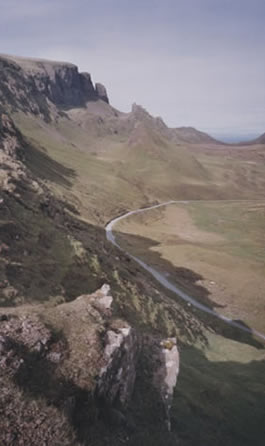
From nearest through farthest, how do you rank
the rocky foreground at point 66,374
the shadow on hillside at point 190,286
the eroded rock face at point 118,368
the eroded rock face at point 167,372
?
the rocky foreground at point 66,374, the eroded rock face at point 118,368, the eroded rock face at point 167,372, the shadow on hillside at point 190,286

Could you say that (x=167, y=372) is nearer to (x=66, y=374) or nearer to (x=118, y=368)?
(x=118, y=368)

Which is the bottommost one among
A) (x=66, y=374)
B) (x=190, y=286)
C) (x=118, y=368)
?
(x=190, y=286)

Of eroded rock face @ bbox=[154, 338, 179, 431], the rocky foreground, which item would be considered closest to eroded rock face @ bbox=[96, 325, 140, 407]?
the rocky foreground

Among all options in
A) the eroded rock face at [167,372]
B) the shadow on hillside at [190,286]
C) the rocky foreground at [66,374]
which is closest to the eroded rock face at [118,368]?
the rocky foreground at [66,374]

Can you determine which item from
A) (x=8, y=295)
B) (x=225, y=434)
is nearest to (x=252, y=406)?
(x=225, y=434)

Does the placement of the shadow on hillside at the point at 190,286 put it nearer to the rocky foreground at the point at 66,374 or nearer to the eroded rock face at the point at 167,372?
the eroded rock face at the point at 167,372

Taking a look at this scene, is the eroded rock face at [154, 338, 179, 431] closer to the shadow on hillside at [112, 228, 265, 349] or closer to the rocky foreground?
the rocky foreground

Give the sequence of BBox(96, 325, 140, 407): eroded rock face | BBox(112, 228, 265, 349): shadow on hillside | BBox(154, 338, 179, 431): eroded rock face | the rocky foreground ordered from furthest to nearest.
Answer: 1. BBox(112, 228, 265, 349): shadow on hillside
2. BBox(154, 338, 179, 431): eroded rock face
3. BBox(96, 325, 140, 407): eroded rock face
4. the rocky foreground

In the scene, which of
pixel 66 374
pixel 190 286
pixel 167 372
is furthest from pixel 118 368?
pixel 190 286
